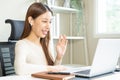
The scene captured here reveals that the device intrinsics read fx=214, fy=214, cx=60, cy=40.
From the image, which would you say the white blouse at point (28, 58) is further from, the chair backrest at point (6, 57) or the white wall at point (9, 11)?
the white wall at point (9, 11)

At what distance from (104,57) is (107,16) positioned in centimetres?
218

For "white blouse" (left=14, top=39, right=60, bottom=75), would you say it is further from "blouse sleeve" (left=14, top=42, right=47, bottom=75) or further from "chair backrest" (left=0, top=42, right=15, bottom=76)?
"chair backrest" (left=0, top=42, right=15, bottom=76)

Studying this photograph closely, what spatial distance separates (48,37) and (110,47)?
73 centimetres

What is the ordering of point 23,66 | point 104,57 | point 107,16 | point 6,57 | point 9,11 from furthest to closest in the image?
point 107,16
point 9,11
point 6,57
point 23,66
point 104,57

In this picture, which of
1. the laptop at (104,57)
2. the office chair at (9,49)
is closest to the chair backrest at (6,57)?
the office chair at (9,49)

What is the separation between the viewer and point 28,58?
5.32 ft

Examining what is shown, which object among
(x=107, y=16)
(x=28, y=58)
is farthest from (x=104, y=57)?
(x=107, y=16)

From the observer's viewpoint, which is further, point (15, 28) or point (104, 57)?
point (15, 28)

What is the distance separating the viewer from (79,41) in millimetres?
3416

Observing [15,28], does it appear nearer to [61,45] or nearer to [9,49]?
[9,49]

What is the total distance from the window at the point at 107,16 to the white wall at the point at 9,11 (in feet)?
3.72

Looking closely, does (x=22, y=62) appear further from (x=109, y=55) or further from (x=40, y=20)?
(x=109, y=55)

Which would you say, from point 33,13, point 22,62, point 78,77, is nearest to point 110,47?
point 78,77

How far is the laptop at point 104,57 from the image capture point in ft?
3.80
